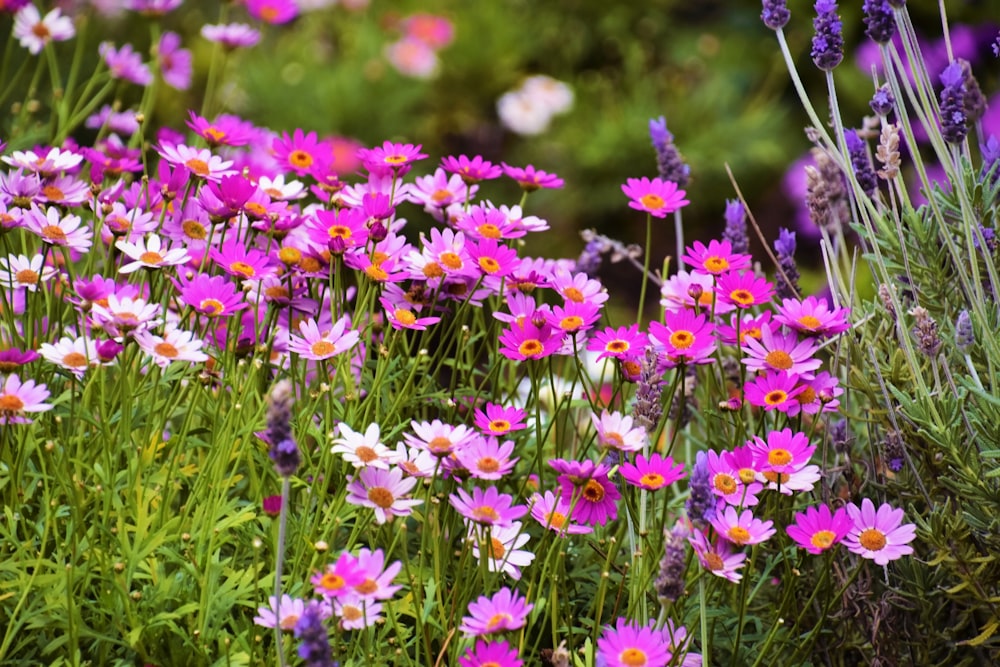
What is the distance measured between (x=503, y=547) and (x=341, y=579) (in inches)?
12.5

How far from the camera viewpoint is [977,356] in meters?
1.45

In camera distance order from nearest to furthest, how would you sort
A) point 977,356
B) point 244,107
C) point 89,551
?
point 89,551 → point 977,356 → point 244,107

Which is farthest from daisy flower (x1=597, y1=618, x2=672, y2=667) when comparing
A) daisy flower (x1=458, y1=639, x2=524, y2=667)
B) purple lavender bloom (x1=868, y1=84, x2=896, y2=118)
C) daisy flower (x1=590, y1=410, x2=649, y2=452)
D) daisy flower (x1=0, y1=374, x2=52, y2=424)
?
purple lavender bloom (x1=868, y1=84, x2=896, y2=118)

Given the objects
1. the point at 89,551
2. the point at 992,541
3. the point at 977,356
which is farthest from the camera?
the point at 977,356

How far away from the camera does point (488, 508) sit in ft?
3.85

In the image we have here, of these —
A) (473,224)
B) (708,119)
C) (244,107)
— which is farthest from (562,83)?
(473,224)

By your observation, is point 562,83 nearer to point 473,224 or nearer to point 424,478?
point 473,224

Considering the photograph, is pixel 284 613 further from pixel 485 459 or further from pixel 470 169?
pixel 470 169

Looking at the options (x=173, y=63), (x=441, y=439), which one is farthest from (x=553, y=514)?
(x=173, y=63)

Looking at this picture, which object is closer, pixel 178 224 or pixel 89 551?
pixel 89 551

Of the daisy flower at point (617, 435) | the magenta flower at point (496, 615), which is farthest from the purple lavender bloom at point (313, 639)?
the daisy flower at point (617, 435)

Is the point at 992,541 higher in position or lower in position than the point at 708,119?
higher

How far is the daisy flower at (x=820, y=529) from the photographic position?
3.92ft

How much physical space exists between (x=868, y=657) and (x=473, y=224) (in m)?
0.74
